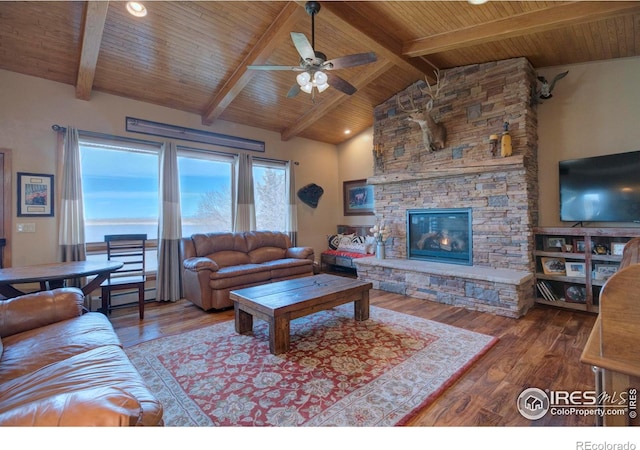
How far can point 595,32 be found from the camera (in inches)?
124

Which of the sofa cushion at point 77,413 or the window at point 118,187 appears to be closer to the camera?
the sofa cushion at point 77,413

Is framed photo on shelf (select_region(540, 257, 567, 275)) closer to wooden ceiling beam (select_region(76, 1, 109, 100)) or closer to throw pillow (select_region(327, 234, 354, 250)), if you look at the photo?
throw pillow (select_region(327, 234, 354, 250))

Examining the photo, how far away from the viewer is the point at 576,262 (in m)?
3.64

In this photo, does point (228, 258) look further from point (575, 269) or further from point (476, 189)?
point (575, 269)

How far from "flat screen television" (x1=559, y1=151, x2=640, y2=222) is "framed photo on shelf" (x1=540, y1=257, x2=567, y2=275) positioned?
54cm

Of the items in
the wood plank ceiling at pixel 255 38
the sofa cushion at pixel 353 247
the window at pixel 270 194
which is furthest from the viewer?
the sofa cushion at pixel 353 247

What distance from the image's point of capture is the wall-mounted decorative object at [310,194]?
249 inches

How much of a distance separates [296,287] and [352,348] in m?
0.88

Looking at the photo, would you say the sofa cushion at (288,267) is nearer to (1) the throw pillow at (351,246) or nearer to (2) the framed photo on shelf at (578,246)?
(1) the throw pillow at (351,246)

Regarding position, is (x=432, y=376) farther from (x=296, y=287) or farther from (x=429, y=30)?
(x=429, y=30)

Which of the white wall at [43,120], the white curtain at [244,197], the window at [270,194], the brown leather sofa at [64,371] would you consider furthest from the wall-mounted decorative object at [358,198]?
the brown leather sofa at [64,371]

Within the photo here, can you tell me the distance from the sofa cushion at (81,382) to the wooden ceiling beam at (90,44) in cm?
308

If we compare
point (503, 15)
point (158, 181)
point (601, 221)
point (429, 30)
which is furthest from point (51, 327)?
point (601, 221)

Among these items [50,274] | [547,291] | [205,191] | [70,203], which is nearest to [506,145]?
[547,291]
